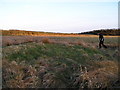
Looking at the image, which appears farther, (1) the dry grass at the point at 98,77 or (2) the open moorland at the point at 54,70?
(2) the open moorland at the point at 54,70

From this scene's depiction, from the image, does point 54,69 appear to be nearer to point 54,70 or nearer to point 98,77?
point 54,70

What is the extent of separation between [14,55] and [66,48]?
3.97m

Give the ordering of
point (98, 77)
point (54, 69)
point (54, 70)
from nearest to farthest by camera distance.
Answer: point (98, 77)
point (54, 70)
point (54, 69)

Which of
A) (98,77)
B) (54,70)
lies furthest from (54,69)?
(98,77)

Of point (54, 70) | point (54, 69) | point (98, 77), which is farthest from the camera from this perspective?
point (54, 69)

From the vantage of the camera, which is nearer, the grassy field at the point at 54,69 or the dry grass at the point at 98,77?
the dry grass at the point at 98,77

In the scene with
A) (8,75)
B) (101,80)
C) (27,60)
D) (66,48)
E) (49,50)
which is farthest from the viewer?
(66,48)

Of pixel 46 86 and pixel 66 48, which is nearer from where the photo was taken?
pixel 46 86

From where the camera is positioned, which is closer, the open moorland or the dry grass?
the dry grass

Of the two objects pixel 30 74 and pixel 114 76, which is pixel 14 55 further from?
pixel 114 76

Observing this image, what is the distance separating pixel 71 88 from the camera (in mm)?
11297

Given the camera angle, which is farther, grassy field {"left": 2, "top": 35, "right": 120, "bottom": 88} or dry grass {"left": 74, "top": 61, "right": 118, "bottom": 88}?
grassy field {"left": 2, "top": 35, "right": 120, "bottom": 88}

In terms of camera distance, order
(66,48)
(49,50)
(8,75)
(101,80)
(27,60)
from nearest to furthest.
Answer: (101,80) → (8,75) → (27,60) → (49,50) → (66,48)

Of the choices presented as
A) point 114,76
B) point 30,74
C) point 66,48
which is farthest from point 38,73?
point 66,48
